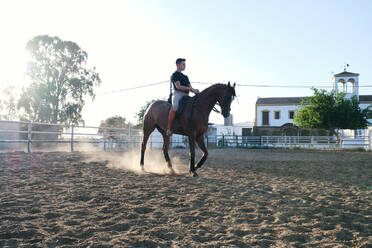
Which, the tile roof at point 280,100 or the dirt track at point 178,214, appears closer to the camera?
the dirt track at point 178,214

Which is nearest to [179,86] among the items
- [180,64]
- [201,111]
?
[180,64]

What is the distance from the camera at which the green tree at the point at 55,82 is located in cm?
2534

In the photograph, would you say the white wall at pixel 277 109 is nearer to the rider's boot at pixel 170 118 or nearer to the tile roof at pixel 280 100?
the tile roof at pixel 280 100

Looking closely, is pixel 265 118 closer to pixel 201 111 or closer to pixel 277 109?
pixel 277 109

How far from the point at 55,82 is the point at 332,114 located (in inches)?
1101

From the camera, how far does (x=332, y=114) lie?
27422 millimetres

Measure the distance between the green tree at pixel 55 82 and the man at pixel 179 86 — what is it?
22844 mm

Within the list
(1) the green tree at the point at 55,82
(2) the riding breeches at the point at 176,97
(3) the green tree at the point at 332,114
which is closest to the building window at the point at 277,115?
(3) the green tree at the point at 332,114

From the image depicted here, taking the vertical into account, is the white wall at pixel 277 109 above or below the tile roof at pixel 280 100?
below

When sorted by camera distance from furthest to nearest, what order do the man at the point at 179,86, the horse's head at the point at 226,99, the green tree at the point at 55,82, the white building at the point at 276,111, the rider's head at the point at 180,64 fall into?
the white building at the point at 276,111
the green tree at the point at 55,82
the rider's head at the point at 180,64
the man at the point at 179,86
the horse's head at the point at 226,99

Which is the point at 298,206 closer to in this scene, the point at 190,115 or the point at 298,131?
the point at 190,115

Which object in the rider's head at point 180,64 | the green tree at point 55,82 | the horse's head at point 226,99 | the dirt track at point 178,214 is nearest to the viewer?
the dirt track at point 178,214

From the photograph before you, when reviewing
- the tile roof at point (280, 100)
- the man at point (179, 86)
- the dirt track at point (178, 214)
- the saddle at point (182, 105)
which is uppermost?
the tile roof at point (280, 100)

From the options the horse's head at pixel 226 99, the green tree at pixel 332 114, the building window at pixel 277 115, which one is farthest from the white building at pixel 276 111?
the horse's head at pixel 226 99
